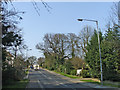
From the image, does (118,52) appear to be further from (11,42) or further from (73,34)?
(73,34)

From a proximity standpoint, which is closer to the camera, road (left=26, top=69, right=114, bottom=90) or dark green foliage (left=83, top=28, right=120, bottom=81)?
road (left=26, top=69, right=114, bottom=90)

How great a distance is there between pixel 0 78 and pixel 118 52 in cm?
1901

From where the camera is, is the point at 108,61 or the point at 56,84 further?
the point at 108,61

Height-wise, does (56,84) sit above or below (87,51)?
below

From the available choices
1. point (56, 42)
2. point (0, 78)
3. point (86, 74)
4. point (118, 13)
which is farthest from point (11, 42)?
point (56, 42)

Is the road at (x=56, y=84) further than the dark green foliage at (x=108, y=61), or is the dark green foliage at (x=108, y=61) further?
the dark green foliage at (x=108, y=61)

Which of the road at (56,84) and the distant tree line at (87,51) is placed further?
the distant tree line at (87,51)

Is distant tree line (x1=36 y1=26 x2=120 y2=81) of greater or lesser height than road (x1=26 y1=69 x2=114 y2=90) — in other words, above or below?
above

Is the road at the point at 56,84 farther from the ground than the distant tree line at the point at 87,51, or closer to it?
closer to it

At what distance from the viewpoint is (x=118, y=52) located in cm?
2645

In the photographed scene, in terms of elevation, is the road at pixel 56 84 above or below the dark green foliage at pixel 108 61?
below

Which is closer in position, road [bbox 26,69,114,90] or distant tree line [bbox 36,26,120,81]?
road [bbox 26,69,114,90]

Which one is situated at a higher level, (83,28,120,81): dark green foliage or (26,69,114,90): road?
(83,28,120,81): dark green foliage

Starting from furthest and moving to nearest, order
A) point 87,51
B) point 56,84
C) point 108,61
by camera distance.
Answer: point 87,51 → point 108,61 → point 56,84
